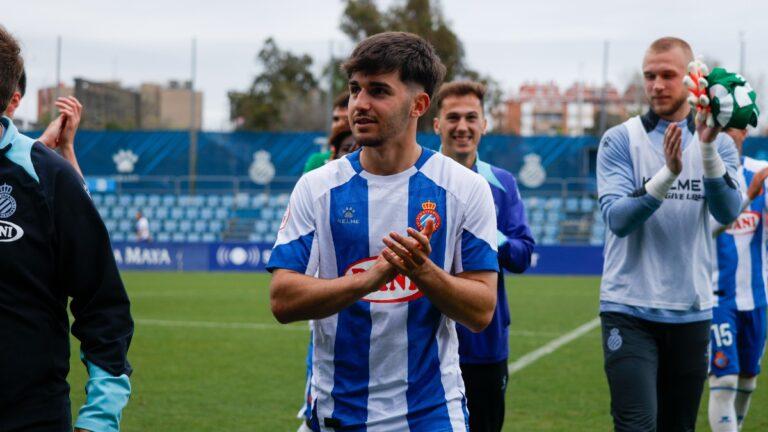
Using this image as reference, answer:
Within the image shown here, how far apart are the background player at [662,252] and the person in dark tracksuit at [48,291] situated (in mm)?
2811

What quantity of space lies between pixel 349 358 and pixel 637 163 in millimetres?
2378

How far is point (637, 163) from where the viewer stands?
5355mm

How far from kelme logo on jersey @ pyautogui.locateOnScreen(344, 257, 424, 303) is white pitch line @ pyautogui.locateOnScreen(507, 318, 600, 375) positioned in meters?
7.65

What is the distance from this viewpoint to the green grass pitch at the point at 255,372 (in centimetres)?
850

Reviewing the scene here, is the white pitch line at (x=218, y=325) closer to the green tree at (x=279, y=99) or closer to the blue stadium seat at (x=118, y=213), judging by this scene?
the blue stadium seat at (x=118, y=213)

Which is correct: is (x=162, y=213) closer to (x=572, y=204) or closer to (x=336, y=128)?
(x=572, y=204)

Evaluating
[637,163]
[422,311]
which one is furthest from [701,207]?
[422,311]

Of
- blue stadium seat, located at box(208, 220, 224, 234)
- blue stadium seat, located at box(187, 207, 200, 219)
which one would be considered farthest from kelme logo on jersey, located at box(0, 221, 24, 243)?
blue stadium seat, located at box(187, 207, 200, 219)

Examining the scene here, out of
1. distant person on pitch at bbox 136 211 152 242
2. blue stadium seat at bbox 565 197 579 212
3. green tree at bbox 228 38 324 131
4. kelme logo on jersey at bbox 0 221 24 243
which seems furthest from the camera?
green tree at bbox 228 38 324 131

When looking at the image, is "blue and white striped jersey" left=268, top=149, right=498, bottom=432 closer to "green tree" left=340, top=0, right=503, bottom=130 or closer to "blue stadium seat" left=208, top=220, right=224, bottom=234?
"blue stadium seat" left=208, top=220, right=224, bottom=234

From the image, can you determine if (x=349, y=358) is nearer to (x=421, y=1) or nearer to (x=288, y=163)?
(x=288, y=163)

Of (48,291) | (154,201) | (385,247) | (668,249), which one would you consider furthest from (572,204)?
(48,291)

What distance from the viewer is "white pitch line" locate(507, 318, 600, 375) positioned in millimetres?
11609

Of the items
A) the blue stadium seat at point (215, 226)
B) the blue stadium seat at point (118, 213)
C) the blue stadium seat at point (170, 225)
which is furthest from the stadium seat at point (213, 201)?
the blue stadium seat at point (118, 213)
